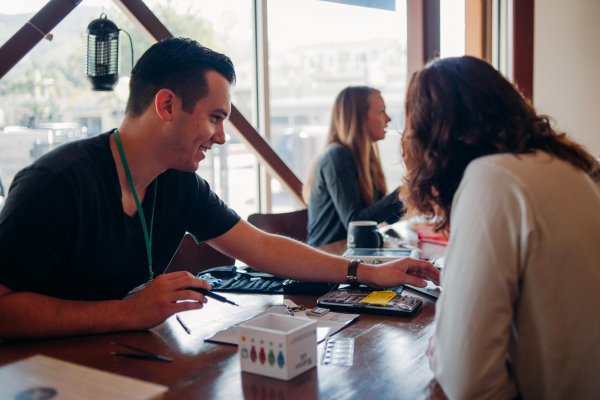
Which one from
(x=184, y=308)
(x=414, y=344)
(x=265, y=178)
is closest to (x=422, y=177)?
(x=414, y=344)

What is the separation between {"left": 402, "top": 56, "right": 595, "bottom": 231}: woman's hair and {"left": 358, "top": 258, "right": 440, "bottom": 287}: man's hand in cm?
49

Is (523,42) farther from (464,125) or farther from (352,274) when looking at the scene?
(464,125)

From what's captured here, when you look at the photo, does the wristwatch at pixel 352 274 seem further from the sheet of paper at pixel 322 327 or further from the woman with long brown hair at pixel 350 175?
the woman with long brown hair at pixel 350 175

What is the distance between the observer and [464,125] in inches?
48.4

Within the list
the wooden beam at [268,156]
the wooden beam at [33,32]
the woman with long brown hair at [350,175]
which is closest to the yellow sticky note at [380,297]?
the woman with long brown hair at [350,175]

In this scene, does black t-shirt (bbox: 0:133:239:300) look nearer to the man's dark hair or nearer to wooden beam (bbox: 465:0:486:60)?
the man's dark hair

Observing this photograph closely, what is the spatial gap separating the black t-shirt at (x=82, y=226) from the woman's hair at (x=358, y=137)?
1526mm

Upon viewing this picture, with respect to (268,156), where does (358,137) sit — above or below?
above

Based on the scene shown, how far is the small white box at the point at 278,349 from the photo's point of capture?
1.16m

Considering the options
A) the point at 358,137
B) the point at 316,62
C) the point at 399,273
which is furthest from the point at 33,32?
the point at 316,62

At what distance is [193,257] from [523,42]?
4.14 metres

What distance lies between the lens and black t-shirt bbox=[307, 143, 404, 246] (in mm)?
3119

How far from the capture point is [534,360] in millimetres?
1078

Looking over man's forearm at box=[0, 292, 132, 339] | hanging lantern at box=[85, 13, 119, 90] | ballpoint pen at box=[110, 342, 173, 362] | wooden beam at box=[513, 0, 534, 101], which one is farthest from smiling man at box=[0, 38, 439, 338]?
wooden beam at box=[513, 0, 534, 101]
